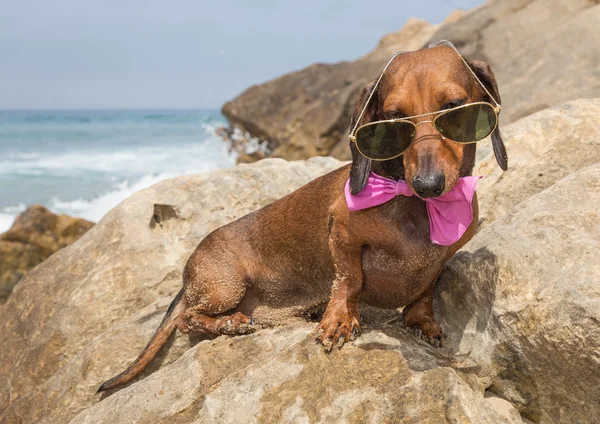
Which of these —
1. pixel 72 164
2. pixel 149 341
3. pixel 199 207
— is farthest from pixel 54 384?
pixel 72 164

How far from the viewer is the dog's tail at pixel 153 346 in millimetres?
3789

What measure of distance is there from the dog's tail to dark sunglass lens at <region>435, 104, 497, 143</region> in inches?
84.3

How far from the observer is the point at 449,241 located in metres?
3.11

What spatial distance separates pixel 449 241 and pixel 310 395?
39.7 inches

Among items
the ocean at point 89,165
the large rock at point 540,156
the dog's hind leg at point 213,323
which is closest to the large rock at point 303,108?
the ocean at point 89,165

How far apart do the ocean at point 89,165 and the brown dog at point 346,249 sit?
14.0 meters

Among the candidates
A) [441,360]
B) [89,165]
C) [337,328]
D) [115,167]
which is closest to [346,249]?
[337,328]

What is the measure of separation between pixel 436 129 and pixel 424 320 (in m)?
1.18

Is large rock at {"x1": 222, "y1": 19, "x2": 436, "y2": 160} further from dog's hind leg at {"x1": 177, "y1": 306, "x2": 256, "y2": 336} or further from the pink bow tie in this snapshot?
the pink bow tie

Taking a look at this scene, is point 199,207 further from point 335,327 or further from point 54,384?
point 335,327

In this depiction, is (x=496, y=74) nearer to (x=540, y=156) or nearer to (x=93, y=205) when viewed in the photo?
(x=540, y=156)

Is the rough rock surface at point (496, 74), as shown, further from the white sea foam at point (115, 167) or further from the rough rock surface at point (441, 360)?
the rough rock surface at point (441, 360)

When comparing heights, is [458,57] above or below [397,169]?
above

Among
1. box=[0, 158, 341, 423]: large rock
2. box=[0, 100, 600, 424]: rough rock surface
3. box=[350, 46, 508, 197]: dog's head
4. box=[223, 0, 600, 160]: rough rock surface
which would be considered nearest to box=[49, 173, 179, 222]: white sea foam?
box=[223, 0, 600, 160]: rough rock surface
